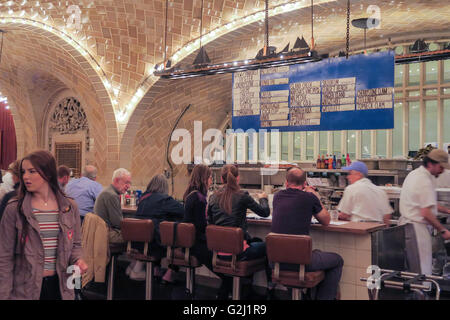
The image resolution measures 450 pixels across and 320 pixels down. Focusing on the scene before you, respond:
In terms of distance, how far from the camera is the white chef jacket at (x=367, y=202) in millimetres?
4574

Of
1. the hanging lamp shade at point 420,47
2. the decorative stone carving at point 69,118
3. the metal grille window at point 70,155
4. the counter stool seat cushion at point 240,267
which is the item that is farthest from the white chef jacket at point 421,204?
the metal grille window at point 70,155

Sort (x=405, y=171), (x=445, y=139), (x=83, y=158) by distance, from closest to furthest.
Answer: (x=405, y=171) < (x=445, y=139) < (x=83, y=158)

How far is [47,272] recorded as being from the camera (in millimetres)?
2518

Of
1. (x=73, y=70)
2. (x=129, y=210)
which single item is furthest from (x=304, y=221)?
(x=73, y=70)

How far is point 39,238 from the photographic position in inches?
96.3

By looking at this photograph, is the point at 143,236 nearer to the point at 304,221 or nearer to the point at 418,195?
the point at 304,221

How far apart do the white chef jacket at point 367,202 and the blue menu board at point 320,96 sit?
1822 millimetres

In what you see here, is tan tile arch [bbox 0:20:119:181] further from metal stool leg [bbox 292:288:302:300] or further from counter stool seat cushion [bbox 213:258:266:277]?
metal stool leg [bbox 292:288:302:300]

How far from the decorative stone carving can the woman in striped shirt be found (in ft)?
25.6

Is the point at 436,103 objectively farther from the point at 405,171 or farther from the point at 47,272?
the point at 47,272

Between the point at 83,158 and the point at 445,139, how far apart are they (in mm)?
7704

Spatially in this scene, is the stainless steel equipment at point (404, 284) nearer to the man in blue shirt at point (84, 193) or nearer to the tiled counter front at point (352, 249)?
the tiled counter front at point (352, 249)
